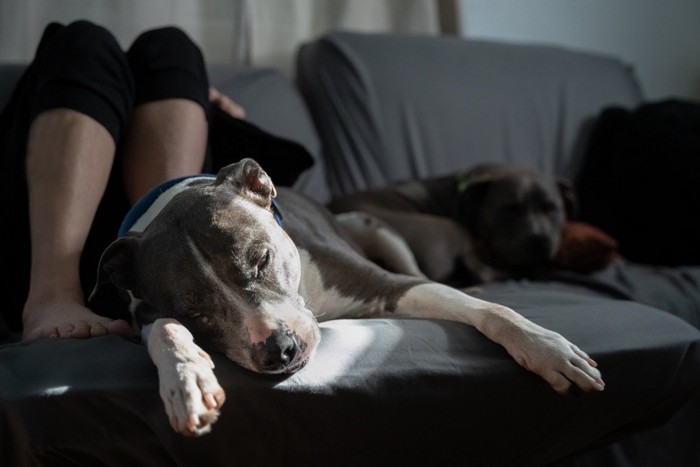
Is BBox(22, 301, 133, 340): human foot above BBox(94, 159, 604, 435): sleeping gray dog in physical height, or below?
below

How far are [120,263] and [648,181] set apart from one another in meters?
2.20

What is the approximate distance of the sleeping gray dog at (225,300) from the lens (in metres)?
1.17

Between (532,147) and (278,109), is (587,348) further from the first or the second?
(532,147)

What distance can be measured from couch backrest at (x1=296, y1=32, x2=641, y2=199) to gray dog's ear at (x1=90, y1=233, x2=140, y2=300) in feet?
4.95

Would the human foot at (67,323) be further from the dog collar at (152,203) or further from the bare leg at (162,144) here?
the bare leg at (162,144)

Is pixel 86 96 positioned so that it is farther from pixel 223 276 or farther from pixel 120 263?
pixel 223 276

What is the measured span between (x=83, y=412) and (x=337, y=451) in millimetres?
412

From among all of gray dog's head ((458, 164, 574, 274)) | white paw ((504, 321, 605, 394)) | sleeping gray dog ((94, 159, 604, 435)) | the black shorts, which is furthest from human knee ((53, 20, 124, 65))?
gray dog's head ((458, 164, 574, 274))

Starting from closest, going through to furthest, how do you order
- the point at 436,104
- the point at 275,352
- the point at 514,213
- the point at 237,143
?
1. the point at 275,352
2. the point at 237,143
3. the point at 514,213
4. the point at 436,104

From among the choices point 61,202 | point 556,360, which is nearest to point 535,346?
point 556,360

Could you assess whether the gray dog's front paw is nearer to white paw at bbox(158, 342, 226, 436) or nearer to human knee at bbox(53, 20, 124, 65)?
white paw at bbox(158, 342, 226, 436)

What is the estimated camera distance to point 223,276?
130 centimetres

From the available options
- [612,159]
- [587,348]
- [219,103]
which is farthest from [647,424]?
[612,159]

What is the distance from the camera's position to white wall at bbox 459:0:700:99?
13.4ft
